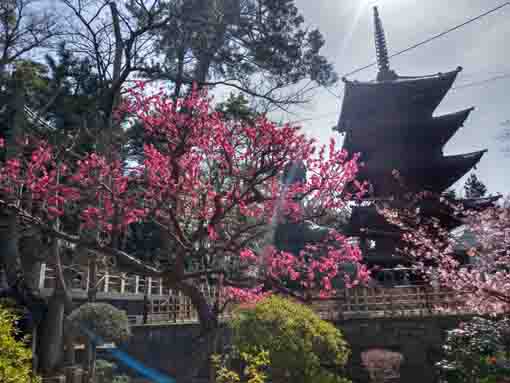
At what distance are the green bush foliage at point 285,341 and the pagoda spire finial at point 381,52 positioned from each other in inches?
550

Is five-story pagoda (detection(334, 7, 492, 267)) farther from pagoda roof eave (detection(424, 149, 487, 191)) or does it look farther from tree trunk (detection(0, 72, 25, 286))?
tree trunk (detection(0, 72, 25, 286))

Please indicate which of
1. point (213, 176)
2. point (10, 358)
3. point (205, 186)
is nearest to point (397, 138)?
point (213, 176)

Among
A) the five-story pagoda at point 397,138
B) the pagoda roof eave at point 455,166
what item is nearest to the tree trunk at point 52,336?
the five-story pagoda at point 397,138

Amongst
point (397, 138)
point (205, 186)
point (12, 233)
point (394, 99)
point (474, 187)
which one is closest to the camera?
point (205, 186)

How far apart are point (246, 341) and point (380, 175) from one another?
38.4 feet

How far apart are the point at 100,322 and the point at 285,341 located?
4171mm

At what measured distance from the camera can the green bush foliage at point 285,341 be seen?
5.11 metres

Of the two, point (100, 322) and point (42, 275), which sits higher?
point (42, 275)

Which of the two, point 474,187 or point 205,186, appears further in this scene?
point 474,187

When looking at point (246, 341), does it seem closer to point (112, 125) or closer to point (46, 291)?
point (112, 125)

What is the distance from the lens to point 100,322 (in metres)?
7.11

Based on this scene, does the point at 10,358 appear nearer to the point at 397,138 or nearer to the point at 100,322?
the point at 100,322

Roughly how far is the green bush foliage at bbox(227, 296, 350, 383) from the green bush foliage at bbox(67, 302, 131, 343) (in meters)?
3.15

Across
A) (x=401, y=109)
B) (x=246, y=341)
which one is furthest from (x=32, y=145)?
(x=401, y=109)
